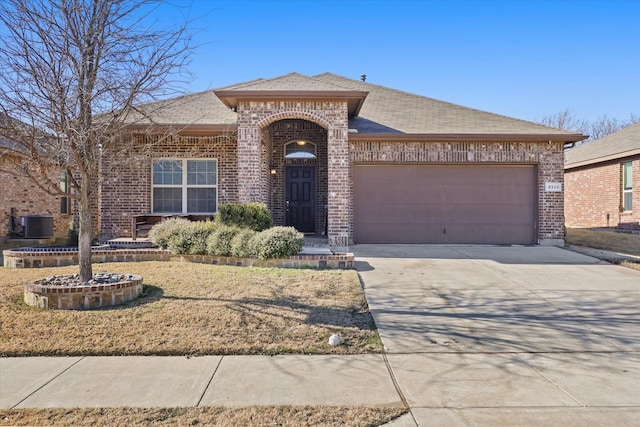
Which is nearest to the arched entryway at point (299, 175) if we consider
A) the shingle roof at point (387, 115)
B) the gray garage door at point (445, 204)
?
the shingle roof at point (387, 115)

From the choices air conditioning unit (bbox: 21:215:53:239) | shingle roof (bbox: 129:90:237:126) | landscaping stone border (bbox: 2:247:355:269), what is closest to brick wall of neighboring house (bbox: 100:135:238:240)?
shingle roof (bbox: 129:90:237:126)

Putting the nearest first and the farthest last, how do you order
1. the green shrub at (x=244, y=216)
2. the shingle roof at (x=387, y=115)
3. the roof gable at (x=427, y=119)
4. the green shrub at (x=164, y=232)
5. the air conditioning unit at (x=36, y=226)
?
the green shrub at (x=164, y=232) < the green shrub at (x=244, y=216) < the shingle roof at (x=387, y=115) < the roof gable at (x=427, y=119) < the air conditioning unit at (x=36, y=226)

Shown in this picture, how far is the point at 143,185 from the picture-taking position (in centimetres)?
1216

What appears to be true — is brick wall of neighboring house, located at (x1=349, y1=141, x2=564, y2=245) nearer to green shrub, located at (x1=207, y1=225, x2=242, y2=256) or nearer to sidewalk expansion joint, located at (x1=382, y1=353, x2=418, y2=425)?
green shrub, located at (x1=207, y1=225, x2=242, y2=256)

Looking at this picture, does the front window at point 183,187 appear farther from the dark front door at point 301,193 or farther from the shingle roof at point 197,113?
the dark front door at point 301,193

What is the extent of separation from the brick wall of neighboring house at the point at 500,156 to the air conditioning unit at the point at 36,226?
401 inches

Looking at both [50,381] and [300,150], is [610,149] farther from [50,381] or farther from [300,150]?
[50,381]

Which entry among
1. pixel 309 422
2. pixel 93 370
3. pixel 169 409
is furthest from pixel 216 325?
pixel 309 422

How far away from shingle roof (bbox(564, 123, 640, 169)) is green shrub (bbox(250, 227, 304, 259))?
13.5 meters

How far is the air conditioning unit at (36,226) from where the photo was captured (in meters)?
13.7

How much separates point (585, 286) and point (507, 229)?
4768mm

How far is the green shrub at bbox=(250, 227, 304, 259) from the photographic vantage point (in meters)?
8.42

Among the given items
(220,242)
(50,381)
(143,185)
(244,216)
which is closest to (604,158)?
(244,216)

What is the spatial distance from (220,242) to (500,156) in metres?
7.98
